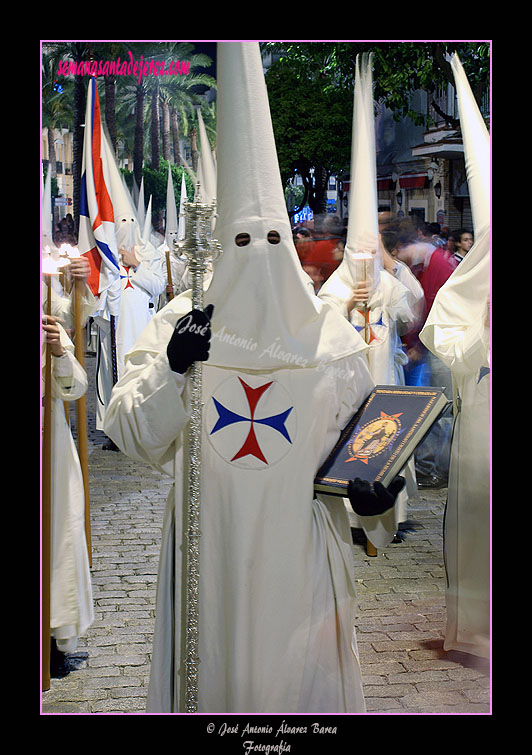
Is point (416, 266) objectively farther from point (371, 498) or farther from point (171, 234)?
point (371, 498)

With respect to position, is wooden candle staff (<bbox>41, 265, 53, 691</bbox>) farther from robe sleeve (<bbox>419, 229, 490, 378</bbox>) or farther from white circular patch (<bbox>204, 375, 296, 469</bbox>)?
robe sleeve (<bbox>419, 229, 490, 378</bbox>)

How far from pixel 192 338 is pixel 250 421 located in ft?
1.43

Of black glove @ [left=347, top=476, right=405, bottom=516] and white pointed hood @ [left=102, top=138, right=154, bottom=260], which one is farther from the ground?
white pointed hood @ [left=102, top=138, right=154, bottom=260]

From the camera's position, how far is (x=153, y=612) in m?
4.15

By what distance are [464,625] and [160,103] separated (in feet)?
9.26

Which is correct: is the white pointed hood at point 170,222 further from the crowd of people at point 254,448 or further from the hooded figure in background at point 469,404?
the crowd of people at point 254,448

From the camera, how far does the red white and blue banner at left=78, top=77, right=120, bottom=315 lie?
3.93 metres

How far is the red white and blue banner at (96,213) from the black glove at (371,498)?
80.1 inches

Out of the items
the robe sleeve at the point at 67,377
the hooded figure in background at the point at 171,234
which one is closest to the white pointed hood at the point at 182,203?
the hooded figure in background at the point at 171,234

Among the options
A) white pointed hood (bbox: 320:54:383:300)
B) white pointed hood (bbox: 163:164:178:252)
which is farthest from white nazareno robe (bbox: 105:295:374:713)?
white pointed hood (bbox: 163:164:178:252)

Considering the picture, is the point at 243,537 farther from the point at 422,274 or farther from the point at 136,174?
the point at 422,274

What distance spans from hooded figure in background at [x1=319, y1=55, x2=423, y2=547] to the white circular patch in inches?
65.3

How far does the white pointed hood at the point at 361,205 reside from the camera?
177 inches
